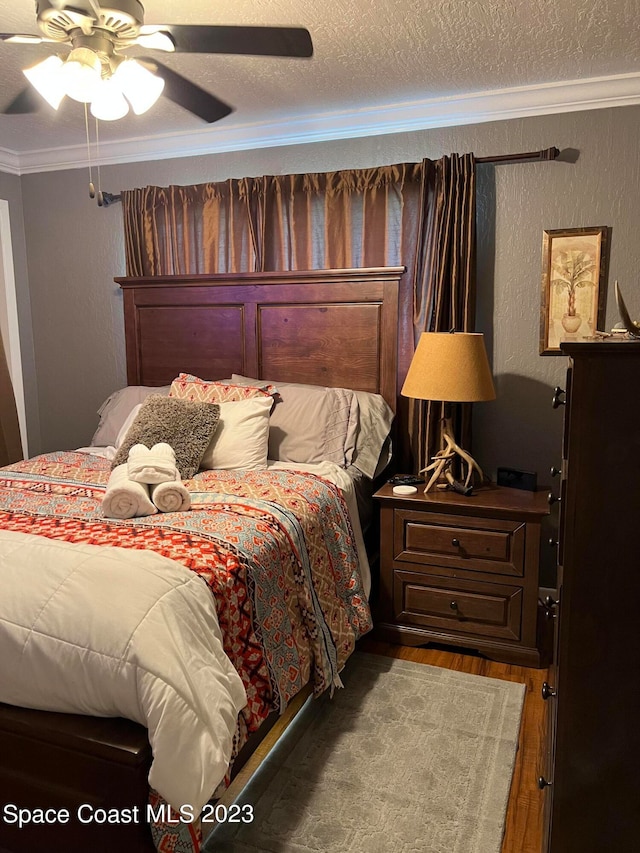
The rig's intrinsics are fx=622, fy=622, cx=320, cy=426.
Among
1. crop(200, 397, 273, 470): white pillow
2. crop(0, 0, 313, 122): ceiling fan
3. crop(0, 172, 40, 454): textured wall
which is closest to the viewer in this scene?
crop(0, 0, 313, 122): ceiling fan

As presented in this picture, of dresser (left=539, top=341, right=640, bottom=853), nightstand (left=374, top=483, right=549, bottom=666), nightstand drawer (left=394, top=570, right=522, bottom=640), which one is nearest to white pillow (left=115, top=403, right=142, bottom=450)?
nightstand (left=374, top=483, right=549, bottom=666)

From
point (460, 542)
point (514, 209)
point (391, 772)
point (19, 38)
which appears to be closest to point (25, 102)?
point (19, 38)

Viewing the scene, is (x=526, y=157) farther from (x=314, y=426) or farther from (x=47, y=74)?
(x=47, y=74)

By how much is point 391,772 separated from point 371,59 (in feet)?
8.59

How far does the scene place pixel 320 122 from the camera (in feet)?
10.4

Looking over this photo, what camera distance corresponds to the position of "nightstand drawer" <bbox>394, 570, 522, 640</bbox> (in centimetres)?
262

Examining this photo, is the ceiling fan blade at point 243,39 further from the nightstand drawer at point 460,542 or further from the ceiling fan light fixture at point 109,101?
the nightstand drawer at point 460,542

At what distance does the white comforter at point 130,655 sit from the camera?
1.31 metres

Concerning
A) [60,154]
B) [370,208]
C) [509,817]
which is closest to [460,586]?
[509,817]

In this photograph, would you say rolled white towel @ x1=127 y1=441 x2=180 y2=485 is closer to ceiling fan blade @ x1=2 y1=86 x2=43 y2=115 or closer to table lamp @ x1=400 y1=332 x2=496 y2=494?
table lamp @ x1=400 y1=332 x2=496 y2=494

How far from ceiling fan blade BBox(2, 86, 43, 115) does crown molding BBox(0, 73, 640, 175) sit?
1332 mm

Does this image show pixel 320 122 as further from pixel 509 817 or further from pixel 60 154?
pixel 509 817

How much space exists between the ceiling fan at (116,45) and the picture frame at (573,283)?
164 cm

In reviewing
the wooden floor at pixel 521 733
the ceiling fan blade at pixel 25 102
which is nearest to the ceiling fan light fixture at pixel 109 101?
the ceiling fan blade at pixel 25 102
